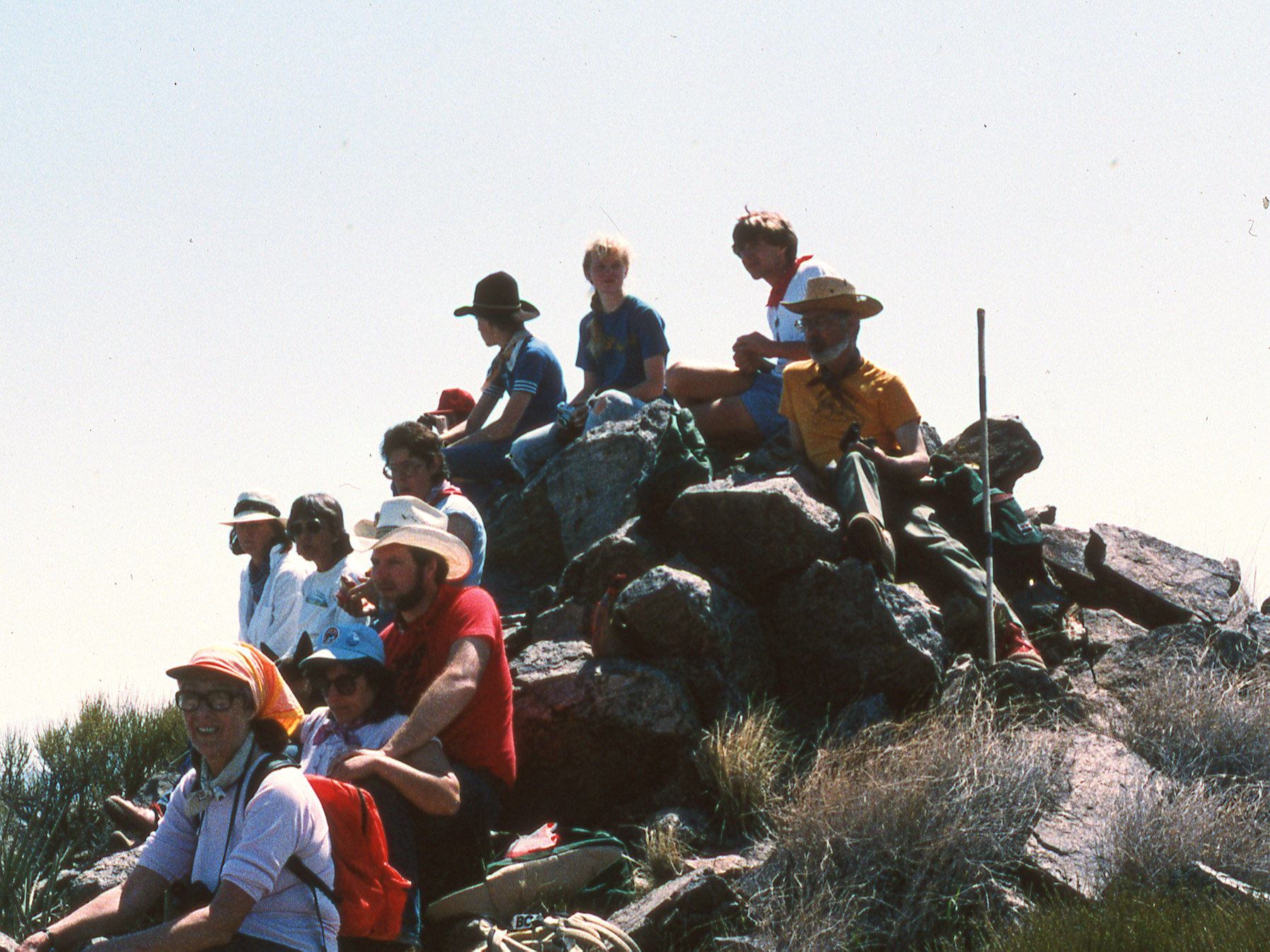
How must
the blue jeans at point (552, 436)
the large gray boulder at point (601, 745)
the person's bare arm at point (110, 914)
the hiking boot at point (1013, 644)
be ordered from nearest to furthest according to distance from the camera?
1. the person's bare arm at point (110, 914)
2. the large gray boulder at point (601, 745)
3. the hiking boot at point (1013, 644)
4. the blue jeans at point (552, 436)

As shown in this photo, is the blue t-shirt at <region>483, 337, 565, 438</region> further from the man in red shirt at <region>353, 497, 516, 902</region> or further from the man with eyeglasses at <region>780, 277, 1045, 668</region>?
the man in red shirt at <region>353, 497, 516, 902</region>

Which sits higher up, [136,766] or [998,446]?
[998,446]

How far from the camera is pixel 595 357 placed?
9.78 metres

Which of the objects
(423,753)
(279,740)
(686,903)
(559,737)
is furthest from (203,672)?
(559,737)

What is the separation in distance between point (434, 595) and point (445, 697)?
0.64m

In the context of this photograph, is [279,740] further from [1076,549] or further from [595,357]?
[1076,549]

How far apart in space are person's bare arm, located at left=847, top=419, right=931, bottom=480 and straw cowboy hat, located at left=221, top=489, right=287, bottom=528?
337cm

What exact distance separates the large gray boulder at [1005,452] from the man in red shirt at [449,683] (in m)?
5.52

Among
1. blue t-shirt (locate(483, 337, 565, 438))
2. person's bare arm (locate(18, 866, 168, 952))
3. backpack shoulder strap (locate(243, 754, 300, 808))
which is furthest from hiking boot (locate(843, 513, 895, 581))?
person's bare arm (locate(18, 866, 168, 952))

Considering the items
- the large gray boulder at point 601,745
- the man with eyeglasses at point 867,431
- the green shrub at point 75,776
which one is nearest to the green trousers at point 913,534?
the man with eyeglasses at point 867,431

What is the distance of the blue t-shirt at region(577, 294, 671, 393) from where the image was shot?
30.9 feet

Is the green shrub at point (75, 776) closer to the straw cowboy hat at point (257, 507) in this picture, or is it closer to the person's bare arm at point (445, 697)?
the straw cowboy hat at point (257, 507)

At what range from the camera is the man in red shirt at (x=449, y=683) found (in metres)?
4.98

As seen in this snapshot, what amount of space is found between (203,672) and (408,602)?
1517 mm
